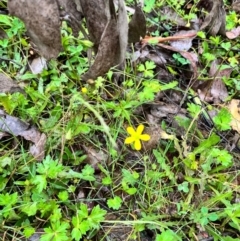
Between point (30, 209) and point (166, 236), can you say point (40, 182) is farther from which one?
point (166, 236)

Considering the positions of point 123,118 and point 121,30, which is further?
point 123,118

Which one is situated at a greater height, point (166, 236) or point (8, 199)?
point (8, 199)

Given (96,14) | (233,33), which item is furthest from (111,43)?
(233,33)

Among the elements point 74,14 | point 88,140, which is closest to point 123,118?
point 88,140

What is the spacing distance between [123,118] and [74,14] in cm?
41

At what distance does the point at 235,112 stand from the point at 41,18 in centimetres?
87

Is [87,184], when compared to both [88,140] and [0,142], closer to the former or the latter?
[88,140]

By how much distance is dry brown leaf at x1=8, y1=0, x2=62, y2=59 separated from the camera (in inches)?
45.4

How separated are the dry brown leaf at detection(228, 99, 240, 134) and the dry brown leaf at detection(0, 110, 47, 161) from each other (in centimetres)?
69

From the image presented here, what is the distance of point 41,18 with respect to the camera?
1178 millimetres

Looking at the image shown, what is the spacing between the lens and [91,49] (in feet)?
5.12

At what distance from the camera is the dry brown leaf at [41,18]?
1154mm

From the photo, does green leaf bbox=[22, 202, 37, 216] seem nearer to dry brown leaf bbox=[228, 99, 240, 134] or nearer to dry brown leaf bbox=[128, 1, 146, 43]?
dry brown leaf bbox=[128, 1, 146, 43]

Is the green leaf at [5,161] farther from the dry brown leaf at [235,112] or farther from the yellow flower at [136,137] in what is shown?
the dry brown leaf at [235,112]
